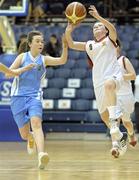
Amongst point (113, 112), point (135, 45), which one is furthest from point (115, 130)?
point (135, 45)

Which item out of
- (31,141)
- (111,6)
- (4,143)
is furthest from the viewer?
(111,6)

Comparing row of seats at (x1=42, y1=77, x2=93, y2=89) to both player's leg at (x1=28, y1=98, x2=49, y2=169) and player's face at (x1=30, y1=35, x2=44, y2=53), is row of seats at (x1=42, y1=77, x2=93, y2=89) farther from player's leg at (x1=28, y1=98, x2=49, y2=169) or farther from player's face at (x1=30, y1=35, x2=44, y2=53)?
player's leg at (x1=28, y1=98, x2=49, y2=169)

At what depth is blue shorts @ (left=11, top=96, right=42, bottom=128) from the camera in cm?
709

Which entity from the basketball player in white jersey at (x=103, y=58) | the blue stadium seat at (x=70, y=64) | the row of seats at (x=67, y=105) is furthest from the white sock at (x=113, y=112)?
the blue stadium seat at (x=70, y=64)

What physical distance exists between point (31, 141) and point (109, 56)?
144cm

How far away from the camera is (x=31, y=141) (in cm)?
767

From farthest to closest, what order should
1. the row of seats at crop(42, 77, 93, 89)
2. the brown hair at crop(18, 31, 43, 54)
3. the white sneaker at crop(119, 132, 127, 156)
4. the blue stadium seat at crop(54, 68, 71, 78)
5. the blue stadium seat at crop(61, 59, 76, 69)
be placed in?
the blue stadium seat at crop(61, 59, 76, 69)
the blue stadium seat at crop(54, 68, 71, 78)
the row of seats at crop(42, 77, 93, 89)
the brown hair at crop(18, 31, 43, 54)
the white sneaker at crop(119, 132, 127, 156)

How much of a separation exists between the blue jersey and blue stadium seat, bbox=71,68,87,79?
6.95 meters

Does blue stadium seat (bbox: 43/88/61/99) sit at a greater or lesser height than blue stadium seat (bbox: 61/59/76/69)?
lesser

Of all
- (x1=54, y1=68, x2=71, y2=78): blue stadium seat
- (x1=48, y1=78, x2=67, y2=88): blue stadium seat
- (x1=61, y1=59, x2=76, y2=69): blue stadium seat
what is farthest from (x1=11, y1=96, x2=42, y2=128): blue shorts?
(x1=61, y1=59, x2=76, y2=69): blue stadium seat

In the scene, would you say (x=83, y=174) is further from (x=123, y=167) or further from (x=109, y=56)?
(x=109, y=56)

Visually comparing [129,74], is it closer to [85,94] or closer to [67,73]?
[85,94]

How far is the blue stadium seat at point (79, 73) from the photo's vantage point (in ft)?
46.9

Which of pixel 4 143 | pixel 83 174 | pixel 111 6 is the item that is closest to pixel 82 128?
pixel 4 143
